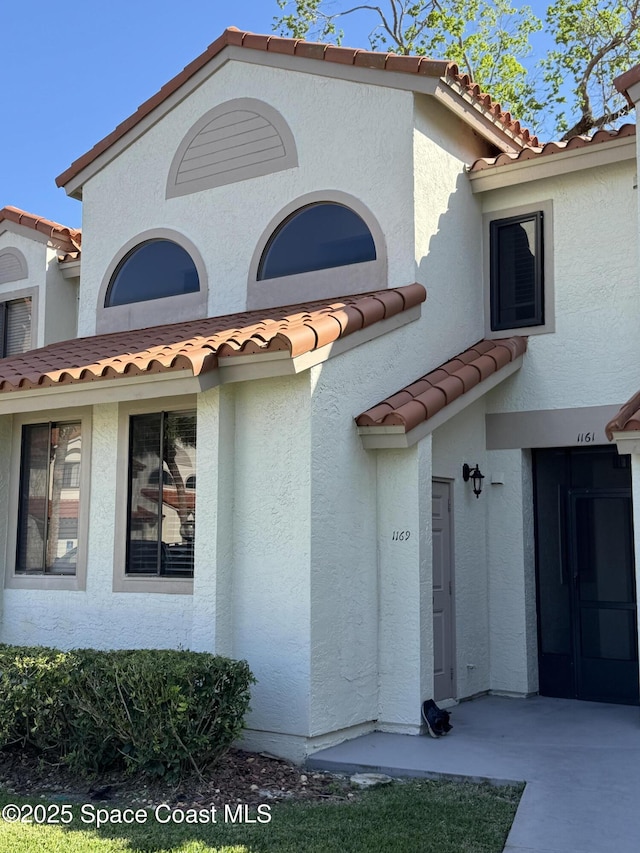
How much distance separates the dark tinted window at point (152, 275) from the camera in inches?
432

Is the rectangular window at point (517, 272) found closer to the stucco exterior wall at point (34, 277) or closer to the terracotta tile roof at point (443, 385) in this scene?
the terracotta tile roof at point (443, 385)

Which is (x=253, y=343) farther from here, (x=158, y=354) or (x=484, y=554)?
(x=484, y=554)

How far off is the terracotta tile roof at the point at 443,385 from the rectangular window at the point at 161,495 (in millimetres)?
1845

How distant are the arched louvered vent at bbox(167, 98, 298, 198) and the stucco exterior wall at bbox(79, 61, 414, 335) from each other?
92 millimetres

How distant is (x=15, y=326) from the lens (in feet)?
45.8

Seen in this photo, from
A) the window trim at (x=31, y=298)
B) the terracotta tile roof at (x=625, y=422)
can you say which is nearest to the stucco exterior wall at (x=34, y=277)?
the window trim at (x=31, y=298)

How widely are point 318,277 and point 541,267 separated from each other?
252 centimetres

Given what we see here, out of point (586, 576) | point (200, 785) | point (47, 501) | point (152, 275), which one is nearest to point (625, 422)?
point (586, 576)

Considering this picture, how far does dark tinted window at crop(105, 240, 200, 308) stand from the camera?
10961 mm

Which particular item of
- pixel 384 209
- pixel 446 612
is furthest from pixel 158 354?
pixel 446 612

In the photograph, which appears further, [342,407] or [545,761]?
[342,407]

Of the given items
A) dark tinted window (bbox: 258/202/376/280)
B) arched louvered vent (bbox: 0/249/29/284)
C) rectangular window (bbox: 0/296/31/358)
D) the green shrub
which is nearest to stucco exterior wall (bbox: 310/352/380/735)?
the green shrub

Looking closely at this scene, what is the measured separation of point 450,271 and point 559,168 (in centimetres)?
159

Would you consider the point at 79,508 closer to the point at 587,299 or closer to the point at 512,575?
the point at 512,575
